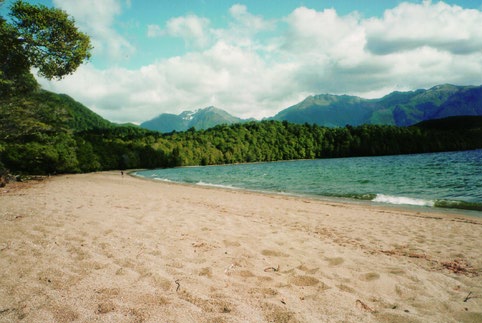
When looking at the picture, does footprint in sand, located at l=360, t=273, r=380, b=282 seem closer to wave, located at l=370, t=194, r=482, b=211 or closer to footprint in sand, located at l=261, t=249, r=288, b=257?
footprint in sand, located at l=261, t=249, r=288, b=257

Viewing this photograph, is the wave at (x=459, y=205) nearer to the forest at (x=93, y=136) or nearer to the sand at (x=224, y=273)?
the sand at (x=224, y=273)

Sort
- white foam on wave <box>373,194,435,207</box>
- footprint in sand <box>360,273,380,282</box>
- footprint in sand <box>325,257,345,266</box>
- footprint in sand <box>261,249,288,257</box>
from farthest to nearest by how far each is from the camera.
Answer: white foam on wave <box>373,194,435,207</box>
footprint in sand <box>261,249,288,257</box>
footprint in sand <box>325,257,345,266</box>
footprint in sand <box>360,273,380,282</box>

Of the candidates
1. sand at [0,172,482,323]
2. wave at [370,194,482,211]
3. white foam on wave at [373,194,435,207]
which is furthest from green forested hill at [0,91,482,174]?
wave at [370,194,482,211]

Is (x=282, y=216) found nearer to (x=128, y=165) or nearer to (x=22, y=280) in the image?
(x=22, y=280)

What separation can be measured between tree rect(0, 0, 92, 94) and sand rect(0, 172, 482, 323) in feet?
49.2

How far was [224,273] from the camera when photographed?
4910 millimetres

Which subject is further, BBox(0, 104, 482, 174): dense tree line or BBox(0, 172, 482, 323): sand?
BBox(0, 104, 482, 174): dense tree line

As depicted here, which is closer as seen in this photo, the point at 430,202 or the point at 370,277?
the point at 370,277

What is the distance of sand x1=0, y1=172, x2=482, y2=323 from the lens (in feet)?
11.6

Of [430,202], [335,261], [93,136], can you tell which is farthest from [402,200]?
[93,136]

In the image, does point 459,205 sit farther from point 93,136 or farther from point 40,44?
point 93,136

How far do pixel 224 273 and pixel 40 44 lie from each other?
2234cm

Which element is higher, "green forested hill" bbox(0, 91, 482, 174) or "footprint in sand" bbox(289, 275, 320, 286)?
"green forested hill" bbox(0, 91, 482, 174)

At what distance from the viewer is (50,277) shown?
4.27 meters
